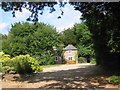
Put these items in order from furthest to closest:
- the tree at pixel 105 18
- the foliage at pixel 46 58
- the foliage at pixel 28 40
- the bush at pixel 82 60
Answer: the bush at pixel 82 60 < the foliage at pixel 46 58 < the foliage at pixel 28 40 < the tree at pixel 105 18

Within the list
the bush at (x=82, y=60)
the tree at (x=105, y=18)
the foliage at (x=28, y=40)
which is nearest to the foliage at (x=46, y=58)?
the foliage at (x=28, y=40)

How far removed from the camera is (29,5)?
62.1 feet

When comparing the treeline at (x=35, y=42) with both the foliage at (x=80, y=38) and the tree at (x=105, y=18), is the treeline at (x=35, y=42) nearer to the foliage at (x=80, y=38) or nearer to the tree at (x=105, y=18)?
the foliage at (x=80, y=38)

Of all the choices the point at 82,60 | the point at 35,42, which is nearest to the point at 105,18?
the point at 35,42

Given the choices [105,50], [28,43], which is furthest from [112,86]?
[28,43]

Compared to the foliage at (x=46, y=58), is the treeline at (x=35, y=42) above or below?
above

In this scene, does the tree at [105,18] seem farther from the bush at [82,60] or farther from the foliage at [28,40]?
the bush at [82,60]

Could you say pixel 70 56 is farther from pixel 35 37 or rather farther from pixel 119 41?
pixel 119 41

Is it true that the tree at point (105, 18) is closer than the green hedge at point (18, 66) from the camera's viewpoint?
Yes

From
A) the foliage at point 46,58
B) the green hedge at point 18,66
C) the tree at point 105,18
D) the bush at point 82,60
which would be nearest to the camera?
the tree at point 105,18

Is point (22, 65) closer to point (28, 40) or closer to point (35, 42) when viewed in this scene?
point (35, 42)

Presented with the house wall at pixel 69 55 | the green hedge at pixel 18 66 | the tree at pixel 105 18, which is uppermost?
the tree at pixel 105 18

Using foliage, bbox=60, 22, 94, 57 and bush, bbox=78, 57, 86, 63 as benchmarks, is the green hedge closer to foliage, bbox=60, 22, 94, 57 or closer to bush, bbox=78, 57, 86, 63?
foliage, bbox=60, 22, 94, 57

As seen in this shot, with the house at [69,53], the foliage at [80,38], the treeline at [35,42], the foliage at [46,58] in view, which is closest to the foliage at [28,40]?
the treeline at [35,42]
